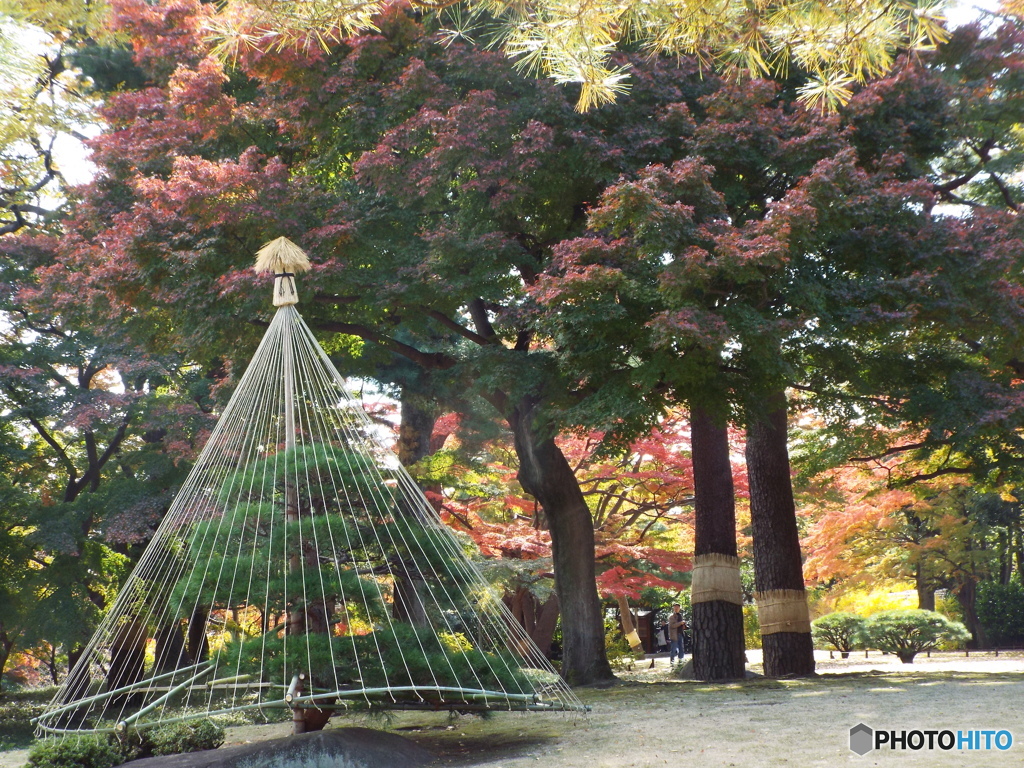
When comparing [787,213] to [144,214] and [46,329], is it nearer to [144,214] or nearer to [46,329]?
[144,214]

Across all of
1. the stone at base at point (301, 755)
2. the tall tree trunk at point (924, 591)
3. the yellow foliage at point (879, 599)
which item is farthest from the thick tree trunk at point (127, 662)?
the yellow foliage at point (879, 599)

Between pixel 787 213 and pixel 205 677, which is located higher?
pixel 787 213

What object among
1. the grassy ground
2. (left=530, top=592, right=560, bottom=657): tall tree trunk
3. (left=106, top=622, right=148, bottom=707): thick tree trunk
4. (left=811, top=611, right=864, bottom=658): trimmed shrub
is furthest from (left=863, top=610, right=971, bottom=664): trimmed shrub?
(left=106, top=622, right=148, bottom=707): thick tree trunk

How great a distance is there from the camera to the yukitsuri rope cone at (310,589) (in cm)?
468

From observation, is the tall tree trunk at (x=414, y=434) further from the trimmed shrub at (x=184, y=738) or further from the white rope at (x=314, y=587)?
the trimmed shrub at (x=184, y=738)

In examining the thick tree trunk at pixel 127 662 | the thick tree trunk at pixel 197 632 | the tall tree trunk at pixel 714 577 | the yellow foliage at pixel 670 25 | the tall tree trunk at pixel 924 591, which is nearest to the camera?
the yellow foliage at pixel 670 25

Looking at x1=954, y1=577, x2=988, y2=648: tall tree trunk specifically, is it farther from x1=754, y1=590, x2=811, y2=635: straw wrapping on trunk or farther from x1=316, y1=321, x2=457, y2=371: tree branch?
x1=316, y1=321, x2=457, y2=371: tree branch

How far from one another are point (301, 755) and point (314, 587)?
0.90m

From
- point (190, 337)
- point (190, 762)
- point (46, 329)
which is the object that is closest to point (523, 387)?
point (190, 337)

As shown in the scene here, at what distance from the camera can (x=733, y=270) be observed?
648 cm

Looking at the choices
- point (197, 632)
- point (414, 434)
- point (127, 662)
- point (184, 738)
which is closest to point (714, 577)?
point (184, 738)

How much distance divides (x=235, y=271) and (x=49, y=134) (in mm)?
7199

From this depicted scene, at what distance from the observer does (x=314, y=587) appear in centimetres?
483

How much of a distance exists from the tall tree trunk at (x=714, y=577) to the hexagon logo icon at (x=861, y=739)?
160 inches
